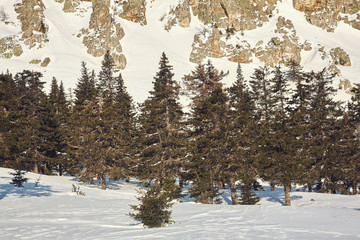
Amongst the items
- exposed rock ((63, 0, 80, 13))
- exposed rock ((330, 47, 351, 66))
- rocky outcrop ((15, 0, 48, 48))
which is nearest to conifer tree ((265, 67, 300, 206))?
exposed rock ((330, 47, 351, 66))

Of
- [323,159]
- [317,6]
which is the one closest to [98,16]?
[317,6]

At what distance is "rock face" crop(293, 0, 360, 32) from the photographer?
13850 centimetres

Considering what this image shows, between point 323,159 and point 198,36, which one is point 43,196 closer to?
point 323,159

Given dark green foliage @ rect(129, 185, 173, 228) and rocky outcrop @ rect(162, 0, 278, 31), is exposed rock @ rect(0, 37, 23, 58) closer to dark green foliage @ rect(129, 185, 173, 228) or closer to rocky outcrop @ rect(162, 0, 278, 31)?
rocky outcrop @ rect(162, 0, 278, 31)

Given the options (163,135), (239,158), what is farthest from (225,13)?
(239,158)

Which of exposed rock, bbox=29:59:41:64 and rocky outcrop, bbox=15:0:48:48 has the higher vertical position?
rocky outcrop, bbox=15:0:48:48

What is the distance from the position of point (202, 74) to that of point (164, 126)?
257 inches

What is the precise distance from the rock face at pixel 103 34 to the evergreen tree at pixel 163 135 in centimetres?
7898

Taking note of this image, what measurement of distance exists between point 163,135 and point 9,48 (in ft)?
331

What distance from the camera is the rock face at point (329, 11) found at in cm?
13850

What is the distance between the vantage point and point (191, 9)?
442ft

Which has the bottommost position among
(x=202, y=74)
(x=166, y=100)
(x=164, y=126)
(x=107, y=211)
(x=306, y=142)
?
(x=107, y=211)

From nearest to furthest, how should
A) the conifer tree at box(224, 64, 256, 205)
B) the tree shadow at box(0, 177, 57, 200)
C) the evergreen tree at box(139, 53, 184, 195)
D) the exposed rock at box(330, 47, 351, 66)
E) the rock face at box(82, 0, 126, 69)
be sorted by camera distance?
1. the tree shadow at box(0, 177, 57, 200)
2. the conifer tree at box(224, 64, 256, 205)
3. the evergreen tree at box(139, 53, 184, 195)
4. the rock face at box(82, 0, 126, 69)
5. the exposed rock at box(330, 47, 351, 66)

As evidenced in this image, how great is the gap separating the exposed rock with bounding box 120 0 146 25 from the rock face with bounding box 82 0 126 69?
6.98 meters
